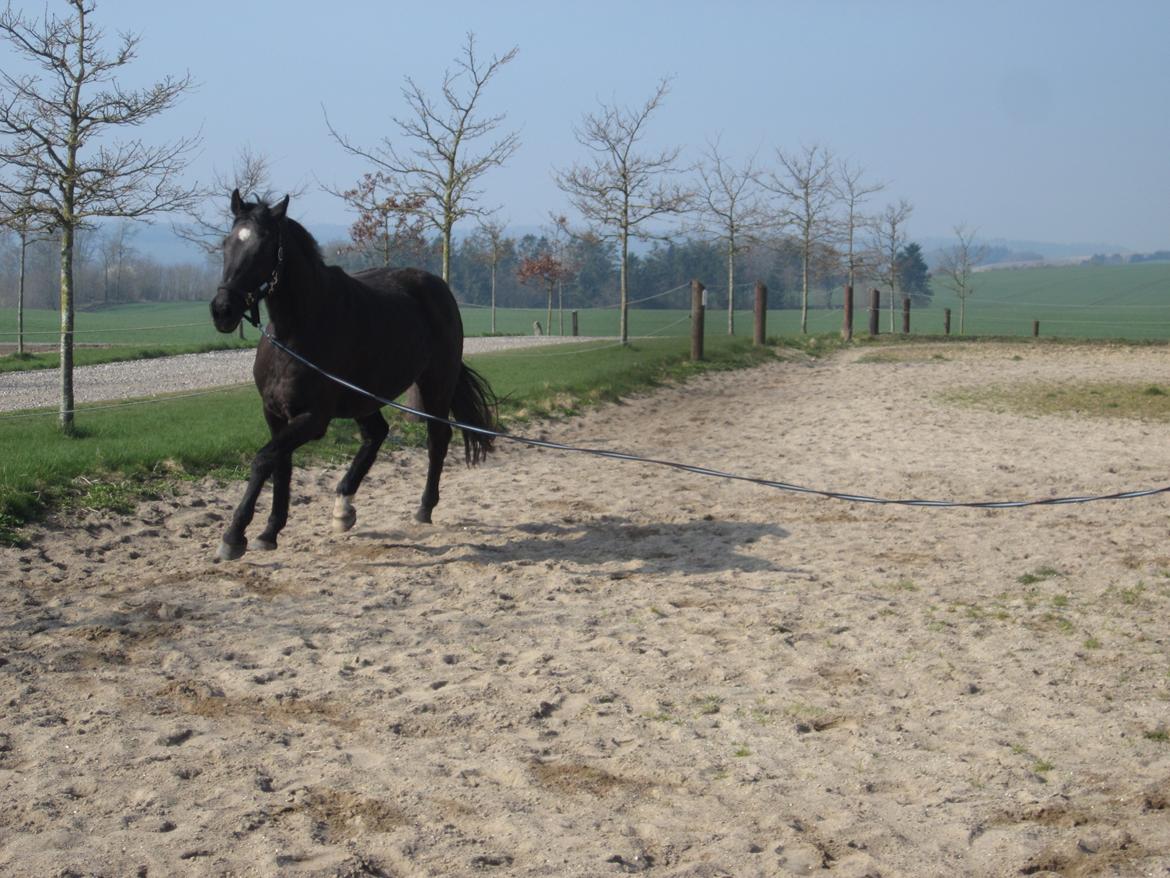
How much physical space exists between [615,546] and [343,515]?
1.92 m

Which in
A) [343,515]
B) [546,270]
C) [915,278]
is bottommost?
[343,515]

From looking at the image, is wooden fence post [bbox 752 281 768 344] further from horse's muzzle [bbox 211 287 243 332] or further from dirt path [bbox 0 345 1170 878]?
horse's muzzle [bbox 211 287 243 332]

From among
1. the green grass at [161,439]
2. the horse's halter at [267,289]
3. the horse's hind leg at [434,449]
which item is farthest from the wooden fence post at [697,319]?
the horse's halter at [267,289]

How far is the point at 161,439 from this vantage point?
32.6 ft

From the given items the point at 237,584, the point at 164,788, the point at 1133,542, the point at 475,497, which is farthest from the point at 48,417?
the point at 1133,542

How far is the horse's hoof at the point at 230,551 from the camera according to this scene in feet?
22.3

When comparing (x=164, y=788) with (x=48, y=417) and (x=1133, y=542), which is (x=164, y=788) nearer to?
(x=1133, y=542)

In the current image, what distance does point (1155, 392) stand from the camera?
54.1ft

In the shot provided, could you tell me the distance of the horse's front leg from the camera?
6793 mm

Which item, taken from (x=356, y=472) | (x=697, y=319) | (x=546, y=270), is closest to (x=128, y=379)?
(x=697, y=319)

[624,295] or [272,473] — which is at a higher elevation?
[624,295]

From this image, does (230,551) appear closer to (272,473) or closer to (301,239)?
(272,473)

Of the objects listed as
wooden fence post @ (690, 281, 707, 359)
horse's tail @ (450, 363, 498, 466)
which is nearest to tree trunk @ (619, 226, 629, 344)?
wooden fence post @ (690, 281, 707, 359)

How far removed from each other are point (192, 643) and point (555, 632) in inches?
70.4
